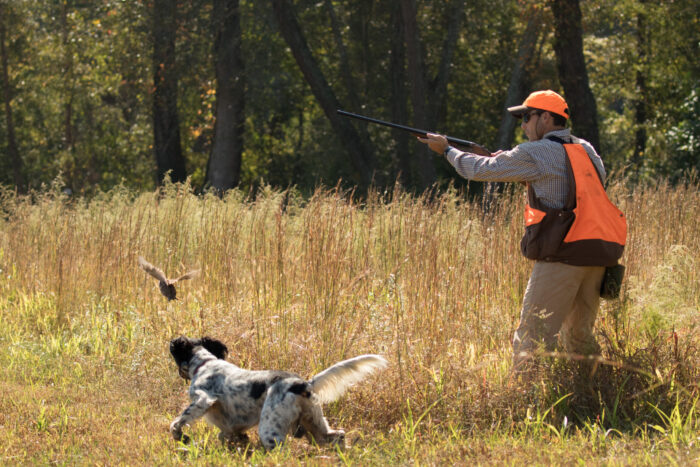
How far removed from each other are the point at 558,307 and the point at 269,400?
1861 millimetres

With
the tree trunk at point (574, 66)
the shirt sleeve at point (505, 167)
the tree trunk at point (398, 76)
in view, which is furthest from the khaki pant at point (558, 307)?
the tree trunk at point (398, 76)

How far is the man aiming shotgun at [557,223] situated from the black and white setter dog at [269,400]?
1.20 m

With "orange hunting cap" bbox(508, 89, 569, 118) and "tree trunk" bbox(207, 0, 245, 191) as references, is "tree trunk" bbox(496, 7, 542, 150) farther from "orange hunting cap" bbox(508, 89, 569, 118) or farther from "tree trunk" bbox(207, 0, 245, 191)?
"orange hunting cap" bbox(508, 89, 569, 118)

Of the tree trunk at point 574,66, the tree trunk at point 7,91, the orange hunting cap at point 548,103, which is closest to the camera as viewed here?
the orange hunting cap at point 548,103

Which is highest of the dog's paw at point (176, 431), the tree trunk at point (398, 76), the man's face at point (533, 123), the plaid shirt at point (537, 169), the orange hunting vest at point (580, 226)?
the tree trunk at point (398, 76)

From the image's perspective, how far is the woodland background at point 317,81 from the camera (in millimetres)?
19359

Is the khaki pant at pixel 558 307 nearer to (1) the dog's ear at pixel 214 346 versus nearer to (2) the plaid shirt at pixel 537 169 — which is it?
(2) the plaid shirt at pixel 537 169

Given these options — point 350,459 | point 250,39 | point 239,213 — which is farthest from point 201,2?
point 350,459

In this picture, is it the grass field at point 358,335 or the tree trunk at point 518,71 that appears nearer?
the grass field at point 358,335

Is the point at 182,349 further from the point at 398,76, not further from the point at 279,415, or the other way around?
the point at 398,76

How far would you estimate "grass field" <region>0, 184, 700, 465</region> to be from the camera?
462 cm

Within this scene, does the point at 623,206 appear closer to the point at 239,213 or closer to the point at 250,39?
the point at 239,213

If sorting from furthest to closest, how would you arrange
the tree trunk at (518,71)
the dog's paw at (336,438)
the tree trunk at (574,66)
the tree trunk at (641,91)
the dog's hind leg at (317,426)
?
the tree trunk at (641,91) → the tree trunk at (518,71) → the tree trunk at (574,66) → the dog's paw at (336,438) → the dog's hind leg at (317,426)

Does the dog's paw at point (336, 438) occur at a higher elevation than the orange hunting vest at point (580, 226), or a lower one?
lower
